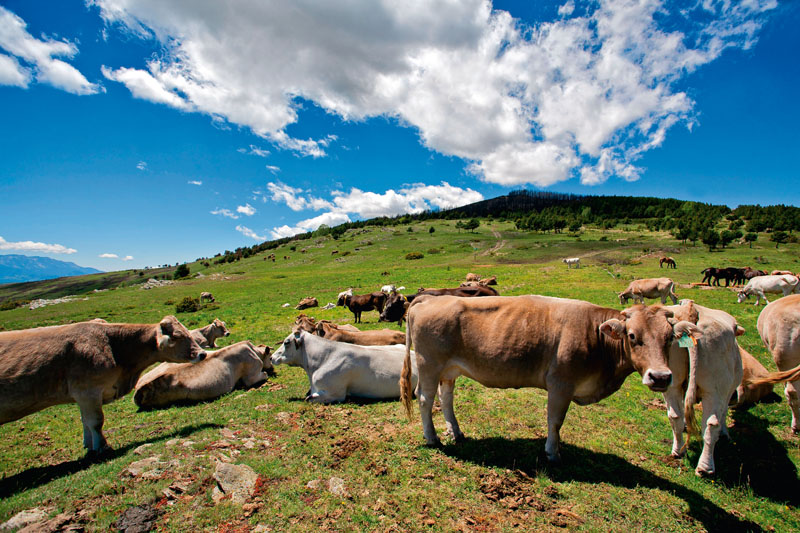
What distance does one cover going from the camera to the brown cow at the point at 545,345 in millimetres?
4859

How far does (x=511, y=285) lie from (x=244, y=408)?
24917 millimetres

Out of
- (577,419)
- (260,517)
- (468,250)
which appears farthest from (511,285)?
(468,250)

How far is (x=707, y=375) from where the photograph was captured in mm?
5066

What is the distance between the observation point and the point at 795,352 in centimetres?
604

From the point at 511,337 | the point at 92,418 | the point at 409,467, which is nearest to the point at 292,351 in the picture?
the point at 92,418

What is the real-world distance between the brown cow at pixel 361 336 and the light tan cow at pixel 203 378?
6.94 feet

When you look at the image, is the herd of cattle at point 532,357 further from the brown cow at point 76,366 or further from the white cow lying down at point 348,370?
the white cow lying down at point 348,370

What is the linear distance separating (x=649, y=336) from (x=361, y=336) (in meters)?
7.76

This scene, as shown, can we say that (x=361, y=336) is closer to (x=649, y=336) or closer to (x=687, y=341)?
(x=649, y=336)

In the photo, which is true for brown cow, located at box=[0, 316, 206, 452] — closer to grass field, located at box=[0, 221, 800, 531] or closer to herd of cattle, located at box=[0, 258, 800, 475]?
herd of cattle, located at box=[0, 258, 800, 475]

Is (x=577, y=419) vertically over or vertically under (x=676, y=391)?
under

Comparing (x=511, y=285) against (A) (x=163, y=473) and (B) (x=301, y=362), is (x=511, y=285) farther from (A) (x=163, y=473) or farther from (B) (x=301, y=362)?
(A) (x=163, y=473)

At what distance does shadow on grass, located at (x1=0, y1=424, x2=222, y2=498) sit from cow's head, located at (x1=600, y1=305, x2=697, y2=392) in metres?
8.05

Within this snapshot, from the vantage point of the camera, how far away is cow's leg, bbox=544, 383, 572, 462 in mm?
5234
